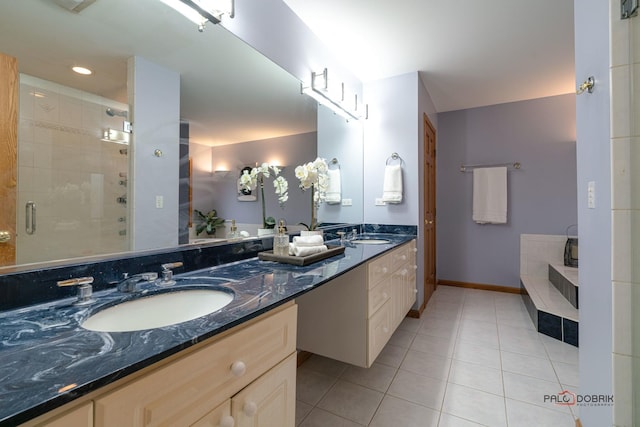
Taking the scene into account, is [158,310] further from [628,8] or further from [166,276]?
[628,8]

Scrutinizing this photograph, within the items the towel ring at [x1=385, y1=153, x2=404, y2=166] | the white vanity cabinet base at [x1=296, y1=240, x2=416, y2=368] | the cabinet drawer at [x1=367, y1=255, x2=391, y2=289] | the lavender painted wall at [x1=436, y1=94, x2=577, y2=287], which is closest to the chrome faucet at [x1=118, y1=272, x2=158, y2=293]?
the white vanity cabinet base at [x1=296, y1=240, x2=416, y2=368]

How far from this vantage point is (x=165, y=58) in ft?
3.94

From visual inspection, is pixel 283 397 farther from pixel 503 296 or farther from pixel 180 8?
pixel 503 296

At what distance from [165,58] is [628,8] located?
163 centimetres

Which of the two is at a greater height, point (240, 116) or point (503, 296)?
point (240, 116)

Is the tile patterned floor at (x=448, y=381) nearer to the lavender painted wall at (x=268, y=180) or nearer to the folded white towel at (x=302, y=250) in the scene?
the folded white towel at (x=302, y=250)

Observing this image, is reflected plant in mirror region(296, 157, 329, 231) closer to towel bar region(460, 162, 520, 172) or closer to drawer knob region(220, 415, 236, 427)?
drawer knob region(220, 415, 236, 427)

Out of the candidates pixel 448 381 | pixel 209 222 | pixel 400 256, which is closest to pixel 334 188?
pixel 400 256

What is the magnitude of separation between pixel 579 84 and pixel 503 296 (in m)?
2.94

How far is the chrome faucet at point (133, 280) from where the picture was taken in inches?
37.7

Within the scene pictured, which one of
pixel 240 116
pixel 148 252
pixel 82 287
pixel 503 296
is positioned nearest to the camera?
pixel 82 287

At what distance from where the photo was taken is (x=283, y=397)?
0.93m

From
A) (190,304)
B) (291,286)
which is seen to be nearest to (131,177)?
(190,304)

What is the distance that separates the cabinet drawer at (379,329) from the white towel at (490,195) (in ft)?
8.08
